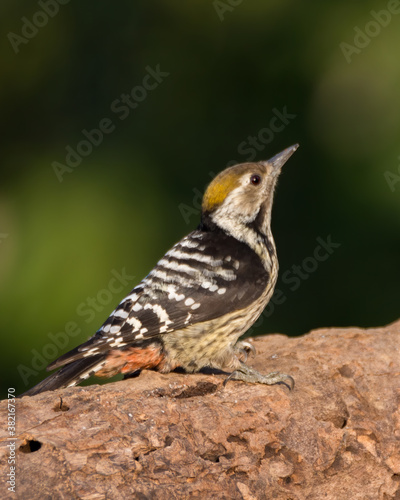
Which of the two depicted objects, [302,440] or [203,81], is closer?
[302,440]

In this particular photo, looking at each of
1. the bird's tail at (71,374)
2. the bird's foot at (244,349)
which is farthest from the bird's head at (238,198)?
the bird's tail at (71,374)

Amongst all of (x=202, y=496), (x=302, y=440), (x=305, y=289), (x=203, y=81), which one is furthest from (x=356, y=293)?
(x=202, y=496)

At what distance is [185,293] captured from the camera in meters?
3.98

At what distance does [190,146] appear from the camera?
6320 millimetres

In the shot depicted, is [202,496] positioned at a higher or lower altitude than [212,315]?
lower

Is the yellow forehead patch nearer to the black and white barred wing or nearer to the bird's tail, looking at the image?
the black and white barred wing

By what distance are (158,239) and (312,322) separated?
1.50 metres

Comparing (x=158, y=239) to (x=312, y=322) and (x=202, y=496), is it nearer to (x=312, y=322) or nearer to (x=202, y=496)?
(x=312, y=322)

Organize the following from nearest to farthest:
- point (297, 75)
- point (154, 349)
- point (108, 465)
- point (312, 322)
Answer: point (108, 465)
point (154, 349)
point (297, 75)
point (312, 322)

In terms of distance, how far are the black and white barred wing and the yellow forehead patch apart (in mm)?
247

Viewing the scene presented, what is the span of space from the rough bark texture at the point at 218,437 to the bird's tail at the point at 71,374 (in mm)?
263

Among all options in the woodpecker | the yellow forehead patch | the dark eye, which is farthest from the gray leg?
the dark eye

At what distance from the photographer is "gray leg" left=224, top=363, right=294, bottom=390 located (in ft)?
12.3

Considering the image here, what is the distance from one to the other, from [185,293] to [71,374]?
0.71 m
